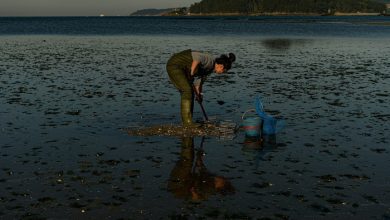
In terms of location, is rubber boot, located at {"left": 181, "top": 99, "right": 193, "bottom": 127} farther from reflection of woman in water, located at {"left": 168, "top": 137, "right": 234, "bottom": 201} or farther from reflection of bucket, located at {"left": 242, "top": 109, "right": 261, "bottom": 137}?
reflection of woman in water, located at {"left": 168, "top": 137, "right": 234, "bottom": 201}

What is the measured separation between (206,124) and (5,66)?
19.6 meters

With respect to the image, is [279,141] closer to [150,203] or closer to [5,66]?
[150,203]

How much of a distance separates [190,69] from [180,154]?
2657 millimetres

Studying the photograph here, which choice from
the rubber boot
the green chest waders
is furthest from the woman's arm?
the rubber boot

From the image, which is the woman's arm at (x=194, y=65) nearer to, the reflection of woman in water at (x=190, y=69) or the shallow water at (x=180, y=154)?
the reflection of woman in water at (x=190, y=69)

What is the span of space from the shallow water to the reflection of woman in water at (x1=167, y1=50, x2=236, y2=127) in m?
1.11

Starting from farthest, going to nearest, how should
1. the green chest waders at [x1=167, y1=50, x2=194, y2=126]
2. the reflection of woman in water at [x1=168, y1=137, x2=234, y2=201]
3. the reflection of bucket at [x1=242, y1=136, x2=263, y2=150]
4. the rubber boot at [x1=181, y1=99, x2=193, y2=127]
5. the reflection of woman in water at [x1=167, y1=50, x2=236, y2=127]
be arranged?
1. the rubber boot at [x1=181, y1=99, x2=193, y2=127]
2. the green chest waders at [x1=167, y1=50, x2=194, y2=126]
3. the reflection of woman in water at [x1=167, y1=50, x2=236, y2=127]
4. the reflection of bucket at [x1=242, y1=136, x2=263, y2=150]
5. the reflection of woman in water at [x1=168, y1=137, x2=234, y2=201]

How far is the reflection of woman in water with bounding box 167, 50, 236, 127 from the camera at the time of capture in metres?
11.9

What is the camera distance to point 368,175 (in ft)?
30.2

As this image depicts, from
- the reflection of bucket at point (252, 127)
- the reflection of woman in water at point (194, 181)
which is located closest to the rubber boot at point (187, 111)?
the reflection of bucket at point (252, 127)

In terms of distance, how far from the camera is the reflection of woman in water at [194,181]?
26.8ft

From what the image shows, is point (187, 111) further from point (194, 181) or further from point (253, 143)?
point (194, 181)

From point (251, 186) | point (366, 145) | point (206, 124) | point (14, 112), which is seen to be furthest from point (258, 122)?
point (14, 112)

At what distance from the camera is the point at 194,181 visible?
8781 millimetres
